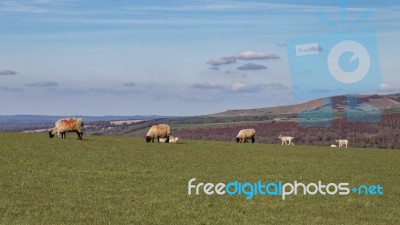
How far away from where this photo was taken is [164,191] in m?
22.2

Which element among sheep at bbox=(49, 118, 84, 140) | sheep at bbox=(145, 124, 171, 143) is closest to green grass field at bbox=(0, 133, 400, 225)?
sheep at bbox=(49, 118, 84, 140)

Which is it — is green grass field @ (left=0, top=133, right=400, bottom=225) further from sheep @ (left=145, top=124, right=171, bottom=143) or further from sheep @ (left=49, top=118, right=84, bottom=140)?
sheep @ (left=145, top=124, right=171, bottom=143)

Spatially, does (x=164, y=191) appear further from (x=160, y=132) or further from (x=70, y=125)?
(x=160, y=132)

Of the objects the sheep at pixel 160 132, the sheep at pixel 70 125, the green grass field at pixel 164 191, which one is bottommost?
the green grass field at pixel 164 191

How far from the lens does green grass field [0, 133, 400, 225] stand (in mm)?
17578

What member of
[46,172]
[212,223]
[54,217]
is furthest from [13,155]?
[212,223]

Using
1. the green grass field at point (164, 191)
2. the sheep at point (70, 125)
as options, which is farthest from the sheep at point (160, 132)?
the green grass field at point (164, 191)

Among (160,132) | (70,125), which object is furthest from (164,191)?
(160,132)

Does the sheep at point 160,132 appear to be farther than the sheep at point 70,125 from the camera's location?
Yes

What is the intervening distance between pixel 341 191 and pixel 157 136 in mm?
31400

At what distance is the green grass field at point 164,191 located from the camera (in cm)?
1758

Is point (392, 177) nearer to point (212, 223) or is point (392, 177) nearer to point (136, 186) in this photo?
point (136, 186)

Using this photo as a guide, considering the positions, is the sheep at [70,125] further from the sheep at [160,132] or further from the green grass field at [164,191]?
the green grass field at [164,191]

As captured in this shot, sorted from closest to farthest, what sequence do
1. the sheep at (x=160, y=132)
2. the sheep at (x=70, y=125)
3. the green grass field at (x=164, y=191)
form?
the green grass field at (x=164, y=191) < the sheep at (x=70, y=125) < the sheep at (x=160, y=132)
